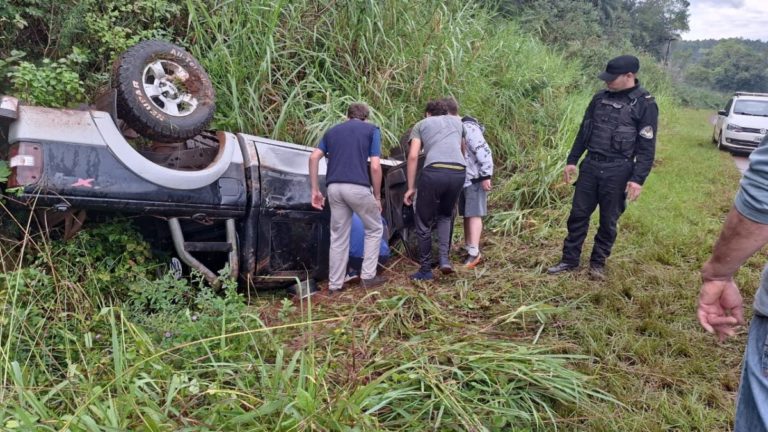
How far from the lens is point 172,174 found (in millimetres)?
3068

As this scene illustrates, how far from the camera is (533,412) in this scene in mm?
2246

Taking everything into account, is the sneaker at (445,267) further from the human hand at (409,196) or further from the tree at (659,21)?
the tree at (659,21)

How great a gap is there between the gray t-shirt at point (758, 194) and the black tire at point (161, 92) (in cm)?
305

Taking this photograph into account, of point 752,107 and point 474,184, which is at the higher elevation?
point 752,107

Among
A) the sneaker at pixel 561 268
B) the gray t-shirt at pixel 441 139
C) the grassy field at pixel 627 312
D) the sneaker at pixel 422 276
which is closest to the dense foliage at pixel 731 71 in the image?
the grassy field at pixel 627 312

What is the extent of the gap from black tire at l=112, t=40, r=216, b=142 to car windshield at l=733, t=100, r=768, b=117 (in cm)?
1212

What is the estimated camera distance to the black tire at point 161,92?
3.16 m

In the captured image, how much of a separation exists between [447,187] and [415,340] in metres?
1.69

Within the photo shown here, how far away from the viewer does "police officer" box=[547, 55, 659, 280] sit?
3758mm

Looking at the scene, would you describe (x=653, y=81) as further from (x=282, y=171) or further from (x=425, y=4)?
(x=282, y=171)

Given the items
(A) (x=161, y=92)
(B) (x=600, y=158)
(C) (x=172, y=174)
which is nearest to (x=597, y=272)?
(B) (x=600, y=158)

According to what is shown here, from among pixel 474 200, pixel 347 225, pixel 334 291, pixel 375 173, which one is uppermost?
pixel 375 173

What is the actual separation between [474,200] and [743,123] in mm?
9330

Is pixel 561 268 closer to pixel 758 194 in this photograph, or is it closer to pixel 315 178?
pixel 315 178
